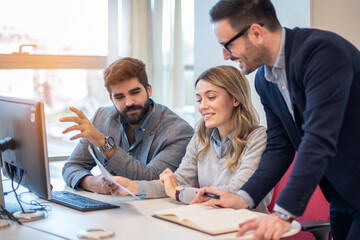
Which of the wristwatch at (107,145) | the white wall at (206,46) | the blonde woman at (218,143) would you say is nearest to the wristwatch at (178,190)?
the blonde woman at (218,143)

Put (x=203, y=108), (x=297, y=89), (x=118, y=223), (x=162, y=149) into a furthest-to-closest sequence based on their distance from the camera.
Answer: (x=162, y=149) → (x=203, y=108) → (x=118, y=223) → (x=297, y=89)

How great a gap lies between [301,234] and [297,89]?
0.87m

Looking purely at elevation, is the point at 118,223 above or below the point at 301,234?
above

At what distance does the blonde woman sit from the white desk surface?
0.10 m

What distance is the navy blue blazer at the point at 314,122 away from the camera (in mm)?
1326

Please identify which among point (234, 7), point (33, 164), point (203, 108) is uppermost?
point (234, 7)

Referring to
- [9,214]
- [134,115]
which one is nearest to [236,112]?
[134,115]

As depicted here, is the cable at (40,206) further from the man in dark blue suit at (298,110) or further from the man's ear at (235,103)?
the man's ear at (235,103)

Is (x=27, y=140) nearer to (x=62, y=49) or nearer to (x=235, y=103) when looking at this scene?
(x=235, y=103)

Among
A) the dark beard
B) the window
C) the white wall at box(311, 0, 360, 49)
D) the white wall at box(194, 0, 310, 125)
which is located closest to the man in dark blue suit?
the dark beard

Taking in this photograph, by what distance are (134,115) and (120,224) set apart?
919 mm

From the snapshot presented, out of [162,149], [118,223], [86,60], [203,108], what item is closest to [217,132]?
[203,108]

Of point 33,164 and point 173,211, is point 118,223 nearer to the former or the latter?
point 173,211

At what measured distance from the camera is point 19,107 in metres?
1.74
